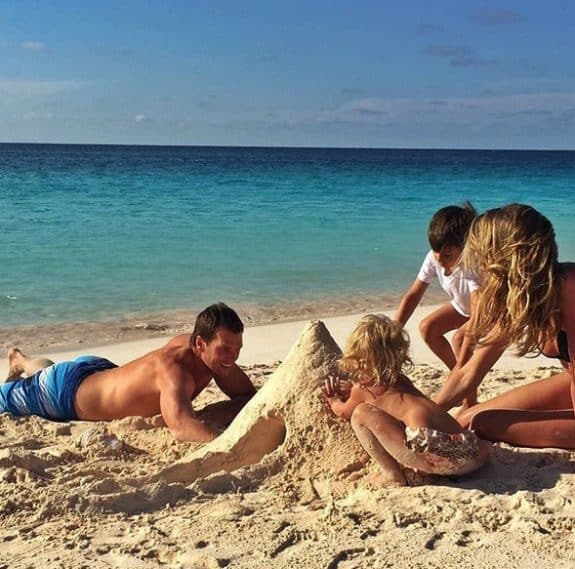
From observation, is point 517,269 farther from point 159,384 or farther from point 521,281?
point 159,384

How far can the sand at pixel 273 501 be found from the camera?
8.89 feet

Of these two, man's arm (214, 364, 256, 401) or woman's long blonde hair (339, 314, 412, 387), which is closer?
woman's long blonde hair (339, 314, 412, 387)

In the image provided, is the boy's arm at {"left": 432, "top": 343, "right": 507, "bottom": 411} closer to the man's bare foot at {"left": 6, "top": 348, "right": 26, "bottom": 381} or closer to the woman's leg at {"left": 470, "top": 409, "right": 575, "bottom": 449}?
the woman's leg at {"left": 470, "top": 409, "right": 575, "bottom": 449}

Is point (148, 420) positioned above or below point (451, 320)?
below

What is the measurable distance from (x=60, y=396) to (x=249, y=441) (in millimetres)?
1352

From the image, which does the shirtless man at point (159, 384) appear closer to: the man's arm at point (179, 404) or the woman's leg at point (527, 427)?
the man's arm at point (179, 404)

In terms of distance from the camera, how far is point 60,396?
173 inches

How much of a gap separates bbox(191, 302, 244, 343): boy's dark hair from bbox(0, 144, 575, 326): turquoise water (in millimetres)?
4366

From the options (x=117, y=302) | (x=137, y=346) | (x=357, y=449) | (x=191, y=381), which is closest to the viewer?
(x=357, y=449)

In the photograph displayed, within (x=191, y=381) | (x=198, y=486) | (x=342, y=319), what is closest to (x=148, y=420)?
(x=191, y=381)

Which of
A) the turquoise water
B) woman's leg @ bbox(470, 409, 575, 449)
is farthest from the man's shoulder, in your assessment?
the turquoise water

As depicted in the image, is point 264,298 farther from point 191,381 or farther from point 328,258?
point 191,381

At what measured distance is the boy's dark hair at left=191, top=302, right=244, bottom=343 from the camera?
3.94 m

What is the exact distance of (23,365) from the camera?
16.7 feet
